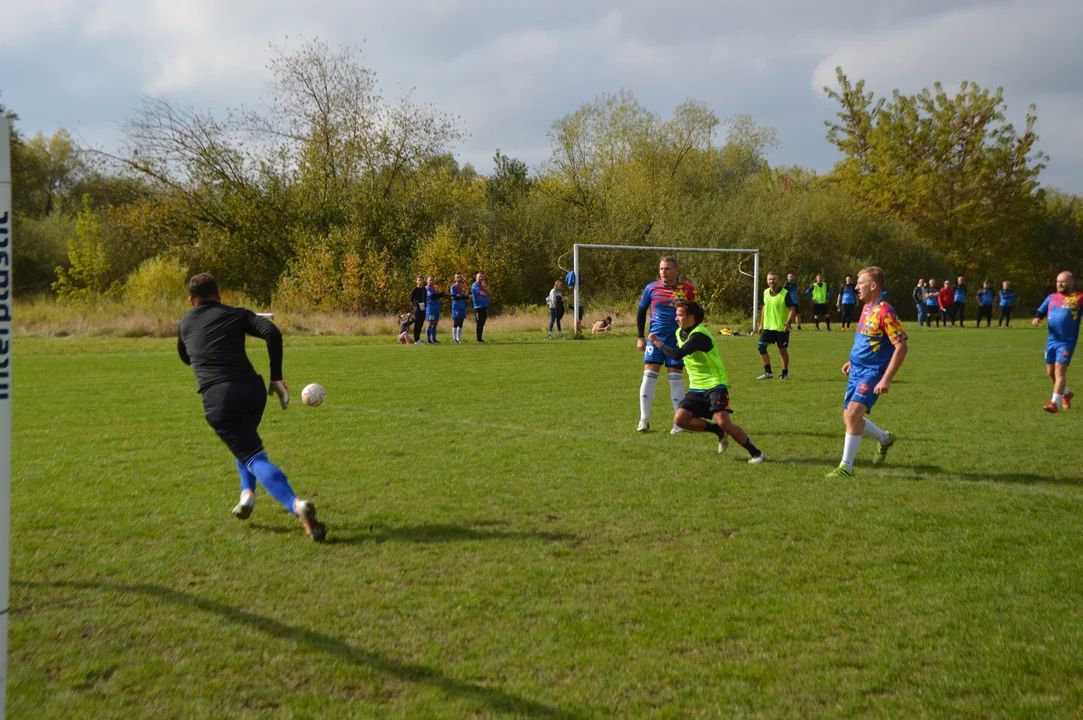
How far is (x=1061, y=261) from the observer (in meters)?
61.8

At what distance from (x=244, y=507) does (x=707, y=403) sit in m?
4.36

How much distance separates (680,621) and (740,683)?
732mm

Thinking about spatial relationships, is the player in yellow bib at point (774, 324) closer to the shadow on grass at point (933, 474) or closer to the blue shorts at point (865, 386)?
the shadow on grass at point (933, 474)

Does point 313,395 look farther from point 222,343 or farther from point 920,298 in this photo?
point 920,298

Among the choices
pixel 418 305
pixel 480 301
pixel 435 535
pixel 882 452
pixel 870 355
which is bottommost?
pixel 435 535

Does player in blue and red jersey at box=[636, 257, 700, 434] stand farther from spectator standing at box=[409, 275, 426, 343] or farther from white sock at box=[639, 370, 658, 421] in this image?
spectator standing at box=[409, 275, 426, 343]

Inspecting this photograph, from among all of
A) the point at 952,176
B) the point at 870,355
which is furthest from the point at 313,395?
the point at 952,176

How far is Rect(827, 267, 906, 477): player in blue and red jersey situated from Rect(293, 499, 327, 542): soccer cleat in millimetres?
4378

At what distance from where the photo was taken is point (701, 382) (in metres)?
8.68

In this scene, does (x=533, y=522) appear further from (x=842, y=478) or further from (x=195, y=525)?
(x=842, y=478)

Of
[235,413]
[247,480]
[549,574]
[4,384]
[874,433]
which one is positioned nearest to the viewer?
[4,384]

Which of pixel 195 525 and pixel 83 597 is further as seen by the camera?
pixel 195 525

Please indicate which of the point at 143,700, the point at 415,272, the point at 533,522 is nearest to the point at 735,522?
the point at 533,522

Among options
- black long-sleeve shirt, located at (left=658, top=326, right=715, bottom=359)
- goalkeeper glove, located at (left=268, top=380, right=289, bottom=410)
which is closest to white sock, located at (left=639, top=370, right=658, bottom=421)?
black long-sleeve shirt, located at (left=658, top=326, right=715, bottom=359)
